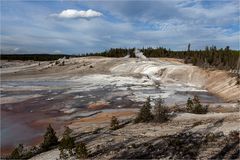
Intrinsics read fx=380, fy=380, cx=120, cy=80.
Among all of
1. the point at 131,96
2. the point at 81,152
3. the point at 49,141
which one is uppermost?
the point at 81,152

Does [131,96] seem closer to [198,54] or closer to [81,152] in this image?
[81,152]

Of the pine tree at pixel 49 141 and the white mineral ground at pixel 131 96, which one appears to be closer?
the pine tree at pixel 49 141

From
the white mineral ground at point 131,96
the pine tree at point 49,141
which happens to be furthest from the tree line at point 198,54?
the pine tree at point 49,141

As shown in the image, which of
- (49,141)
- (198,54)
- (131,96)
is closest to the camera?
(49,141)

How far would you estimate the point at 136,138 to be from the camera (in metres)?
13.6

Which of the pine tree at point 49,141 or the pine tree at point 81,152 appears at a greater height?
the pine tree at point 81,152

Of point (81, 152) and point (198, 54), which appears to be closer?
point (81, 152)

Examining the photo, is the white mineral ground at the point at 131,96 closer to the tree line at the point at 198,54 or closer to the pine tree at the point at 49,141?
the pine tree at the point at 49,141

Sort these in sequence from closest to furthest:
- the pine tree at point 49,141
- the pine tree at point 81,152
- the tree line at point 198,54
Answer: the pine tree at point 81,152 → the pine tree at point 49,141 → the tree line at point 198,54

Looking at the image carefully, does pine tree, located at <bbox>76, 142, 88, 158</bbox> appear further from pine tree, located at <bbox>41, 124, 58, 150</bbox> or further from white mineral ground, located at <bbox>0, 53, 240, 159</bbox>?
pine tree, located at <bbox>41, 124, 58, 150</bbox>

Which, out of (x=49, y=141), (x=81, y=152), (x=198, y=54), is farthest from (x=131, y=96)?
(x=198, y=54)

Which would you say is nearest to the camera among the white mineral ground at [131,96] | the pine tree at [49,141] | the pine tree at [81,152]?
the pine tree at [81,152]

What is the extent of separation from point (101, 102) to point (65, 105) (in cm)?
272

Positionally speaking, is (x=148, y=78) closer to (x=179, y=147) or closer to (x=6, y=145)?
(x=6, y=145)
